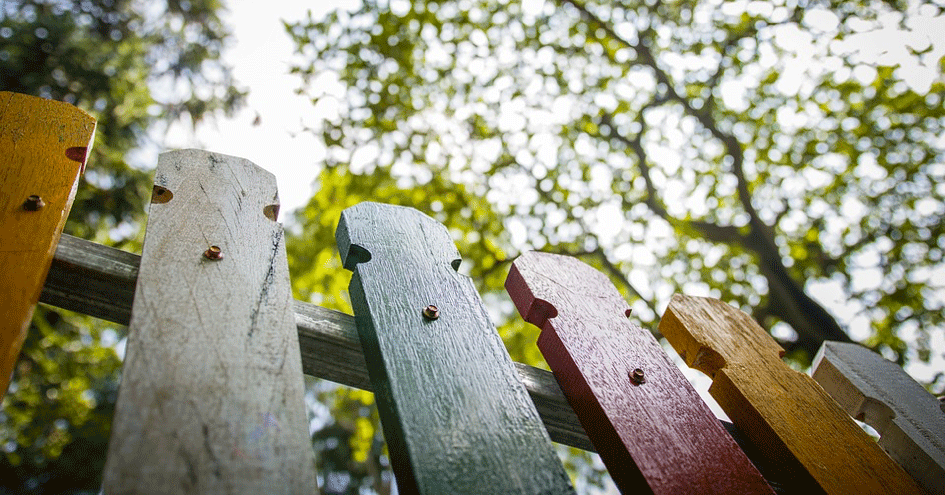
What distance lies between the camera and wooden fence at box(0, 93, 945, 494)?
0.69m

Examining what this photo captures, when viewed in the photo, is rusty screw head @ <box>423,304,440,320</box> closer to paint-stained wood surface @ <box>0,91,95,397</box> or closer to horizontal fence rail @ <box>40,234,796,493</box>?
horizontal fence rail @ <box>40,234,796,493</box>

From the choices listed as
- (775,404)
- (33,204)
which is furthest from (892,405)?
(33,204)

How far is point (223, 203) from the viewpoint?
1.09 m

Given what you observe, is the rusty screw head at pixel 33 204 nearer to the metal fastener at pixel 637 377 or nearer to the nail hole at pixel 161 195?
the nail hole at pixel 161 195

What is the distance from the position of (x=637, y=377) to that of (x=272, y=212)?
0.86 m

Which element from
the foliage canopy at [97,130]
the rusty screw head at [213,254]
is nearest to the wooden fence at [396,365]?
the rusty screw head at [213,254]

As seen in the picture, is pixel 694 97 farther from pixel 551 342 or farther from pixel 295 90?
pixel 551 342

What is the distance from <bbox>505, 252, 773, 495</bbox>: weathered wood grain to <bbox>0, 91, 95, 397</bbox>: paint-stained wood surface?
0.91 m

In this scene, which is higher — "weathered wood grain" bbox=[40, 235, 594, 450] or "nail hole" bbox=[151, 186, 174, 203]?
"nail hole" bbox=[151, 186, 174, 203]

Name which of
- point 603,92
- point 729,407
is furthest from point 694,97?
point 729,407

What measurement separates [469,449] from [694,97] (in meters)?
4.93

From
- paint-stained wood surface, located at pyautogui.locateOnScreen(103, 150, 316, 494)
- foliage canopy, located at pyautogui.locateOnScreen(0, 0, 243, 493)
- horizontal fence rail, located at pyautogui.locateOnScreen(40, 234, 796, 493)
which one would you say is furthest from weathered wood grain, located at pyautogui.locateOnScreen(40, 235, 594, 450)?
foliage canopy, located at pyautogui.locateOnScreen(0, 0, 243, 493)

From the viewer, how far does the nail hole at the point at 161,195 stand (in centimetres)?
102

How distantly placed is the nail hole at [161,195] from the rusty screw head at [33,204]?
0.56 feet
